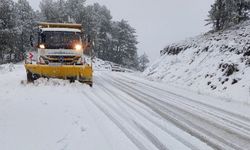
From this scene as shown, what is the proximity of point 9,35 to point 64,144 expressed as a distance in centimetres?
4874

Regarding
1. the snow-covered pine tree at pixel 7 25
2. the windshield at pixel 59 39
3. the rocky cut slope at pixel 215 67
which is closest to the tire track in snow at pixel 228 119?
the rocky cut slope at pixel 215 67

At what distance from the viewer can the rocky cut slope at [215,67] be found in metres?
17.3

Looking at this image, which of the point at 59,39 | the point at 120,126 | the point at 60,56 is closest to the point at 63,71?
the point at 60,56

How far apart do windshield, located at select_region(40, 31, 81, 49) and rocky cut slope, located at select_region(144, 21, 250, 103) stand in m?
6.65

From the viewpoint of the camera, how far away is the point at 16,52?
223ft

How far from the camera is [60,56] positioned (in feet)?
59.5

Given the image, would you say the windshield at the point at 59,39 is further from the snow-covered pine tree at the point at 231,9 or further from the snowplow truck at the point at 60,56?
the snow-covered pine tree at the point at 231,9

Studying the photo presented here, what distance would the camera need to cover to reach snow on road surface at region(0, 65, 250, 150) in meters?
7.23

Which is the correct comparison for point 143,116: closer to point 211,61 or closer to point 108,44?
point 211,61

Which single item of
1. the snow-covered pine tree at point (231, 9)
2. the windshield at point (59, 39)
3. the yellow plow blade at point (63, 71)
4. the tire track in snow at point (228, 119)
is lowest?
the tire track in snow at point (228, 119)

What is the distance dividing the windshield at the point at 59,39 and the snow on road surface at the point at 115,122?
471 centimetres

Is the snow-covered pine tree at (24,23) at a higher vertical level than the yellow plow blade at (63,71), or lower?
higher

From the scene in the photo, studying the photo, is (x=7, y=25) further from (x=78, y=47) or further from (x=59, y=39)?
(x=78, y=47)

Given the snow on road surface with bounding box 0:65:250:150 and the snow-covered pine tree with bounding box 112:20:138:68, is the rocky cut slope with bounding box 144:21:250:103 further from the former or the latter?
the snow-covered pine tree with bounding box 112:20:138:68
